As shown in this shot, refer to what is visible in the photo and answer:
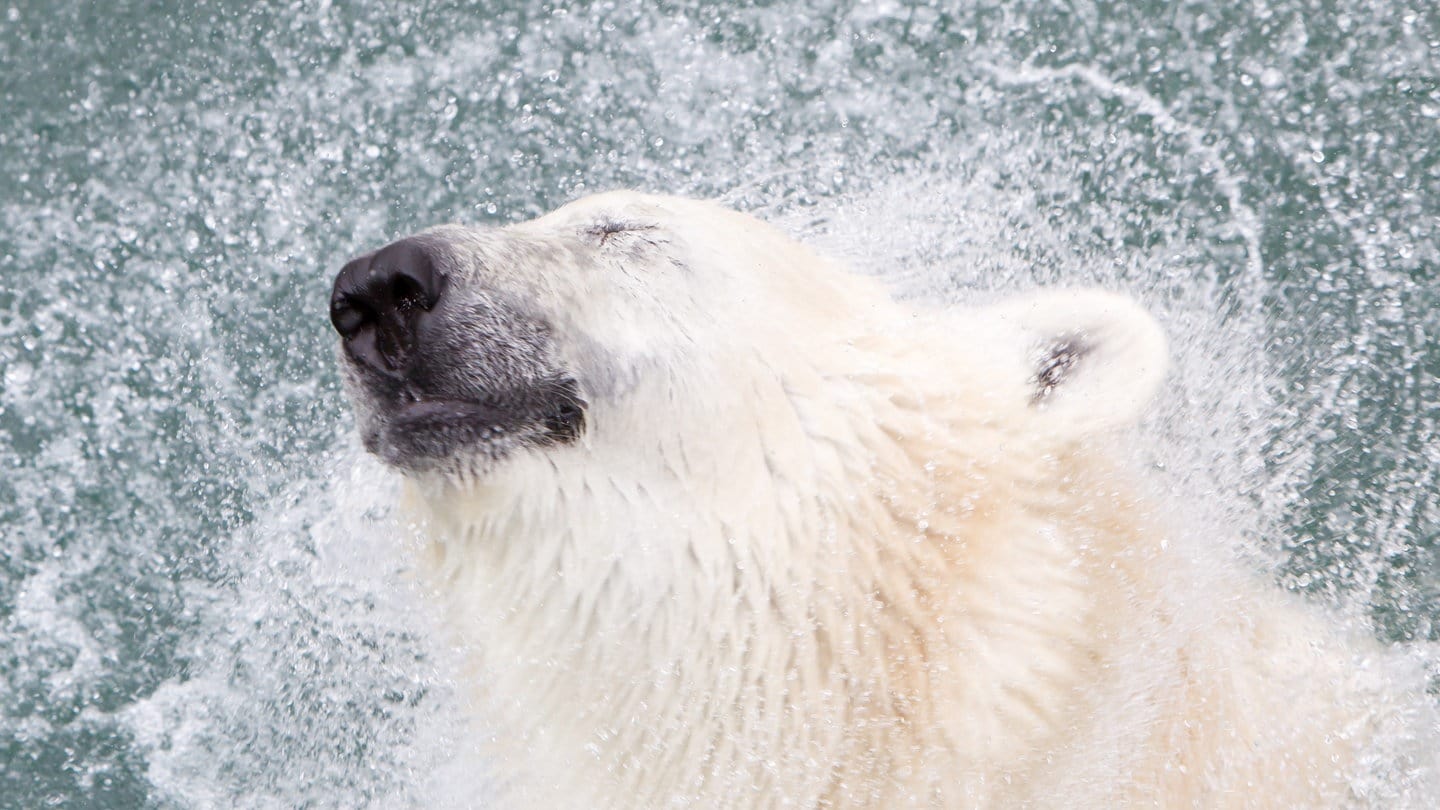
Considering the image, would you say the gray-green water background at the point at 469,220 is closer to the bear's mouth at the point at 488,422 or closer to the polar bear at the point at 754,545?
the polar bear at the point at 754,545

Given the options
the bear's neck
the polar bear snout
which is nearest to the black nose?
the polar bear snout

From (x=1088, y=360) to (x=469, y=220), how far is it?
2.25 metres

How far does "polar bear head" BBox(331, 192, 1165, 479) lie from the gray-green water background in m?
0.84

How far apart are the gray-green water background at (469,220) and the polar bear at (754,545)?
862 millimetres

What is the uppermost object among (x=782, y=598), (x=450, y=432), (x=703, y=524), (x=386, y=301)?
(x=386, y=301)


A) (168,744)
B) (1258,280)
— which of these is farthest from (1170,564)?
(168,744)

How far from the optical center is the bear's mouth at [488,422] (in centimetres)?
198

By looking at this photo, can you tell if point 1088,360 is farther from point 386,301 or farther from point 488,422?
point 386,301

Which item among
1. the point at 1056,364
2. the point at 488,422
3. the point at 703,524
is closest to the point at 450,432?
the point at 488,422

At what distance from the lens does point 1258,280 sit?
3.54 metres

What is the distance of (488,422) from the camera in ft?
6.54

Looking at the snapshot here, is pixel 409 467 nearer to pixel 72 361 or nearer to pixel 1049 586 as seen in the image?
pixel 1049 586

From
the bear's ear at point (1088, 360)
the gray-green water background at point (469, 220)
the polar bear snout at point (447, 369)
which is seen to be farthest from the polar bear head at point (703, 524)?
the gray-green water background at point (469, 220)

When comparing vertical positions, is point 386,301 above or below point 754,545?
above
